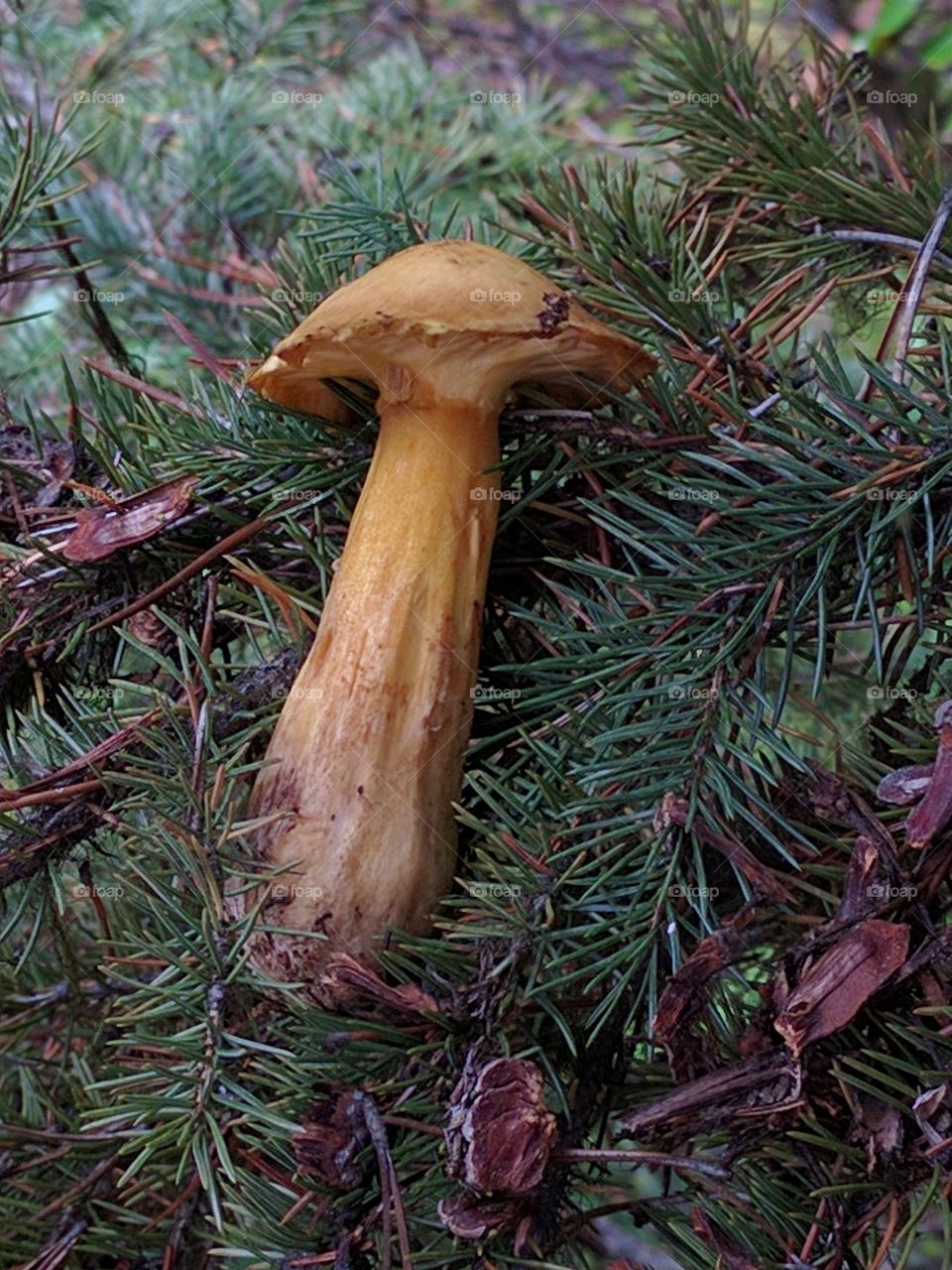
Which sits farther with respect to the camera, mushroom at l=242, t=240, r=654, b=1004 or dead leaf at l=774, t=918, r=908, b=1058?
mushroom at l=242, t=240, r=654, b=1004

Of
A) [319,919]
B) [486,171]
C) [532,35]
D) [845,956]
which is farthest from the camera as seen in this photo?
[532,35]

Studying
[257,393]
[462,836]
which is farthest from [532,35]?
[462,836]

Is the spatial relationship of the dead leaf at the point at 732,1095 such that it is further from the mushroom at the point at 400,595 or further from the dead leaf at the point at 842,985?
the mushroom at the point at 400,595

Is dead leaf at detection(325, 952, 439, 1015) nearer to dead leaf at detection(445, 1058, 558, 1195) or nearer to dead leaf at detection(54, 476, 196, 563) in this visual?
dead leaf at detection(445, 1058, 558, 1195)

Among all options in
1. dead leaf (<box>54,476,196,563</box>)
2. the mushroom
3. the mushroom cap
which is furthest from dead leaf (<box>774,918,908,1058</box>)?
dead leaf (<box>54,476,196,563</box>)

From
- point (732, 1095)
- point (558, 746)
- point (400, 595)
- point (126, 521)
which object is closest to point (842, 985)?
point (732, 1095)

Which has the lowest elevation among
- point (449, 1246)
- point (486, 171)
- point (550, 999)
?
point (449, 1246)

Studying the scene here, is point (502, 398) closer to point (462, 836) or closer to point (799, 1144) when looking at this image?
point (462, 836)
